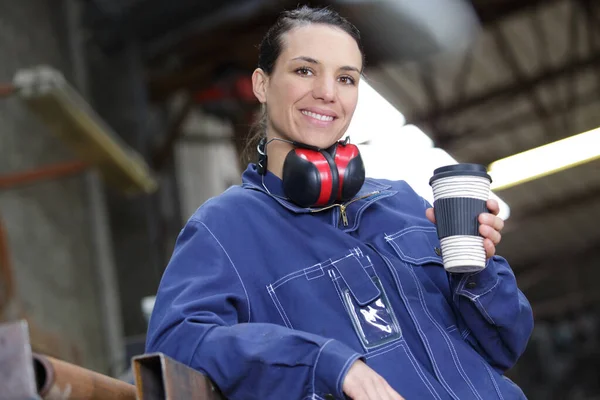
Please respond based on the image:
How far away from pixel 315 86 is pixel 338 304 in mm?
442

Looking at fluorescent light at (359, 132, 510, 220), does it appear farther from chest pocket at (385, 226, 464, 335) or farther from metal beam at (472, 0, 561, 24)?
chest pocket at (385, 226, 464, 335)

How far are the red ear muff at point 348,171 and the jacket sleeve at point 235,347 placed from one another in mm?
316

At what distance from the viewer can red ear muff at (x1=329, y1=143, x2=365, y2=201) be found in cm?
163

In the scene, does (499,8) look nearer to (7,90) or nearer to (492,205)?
(7,90)

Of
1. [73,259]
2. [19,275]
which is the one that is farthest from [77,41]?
[19,275]

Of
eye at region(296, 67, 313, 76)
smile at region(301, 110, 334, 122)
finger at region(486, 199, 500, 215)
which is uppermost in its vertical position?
eye at region(296, 67, 313, 76)

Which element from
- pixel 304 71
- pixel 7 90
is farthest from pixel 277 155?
pixel 7 90

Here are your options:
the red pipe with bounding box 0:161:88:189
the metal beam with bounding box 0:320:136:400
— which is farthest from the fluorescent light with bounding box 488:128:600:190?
the metal beam with bounding box 0:320:136:400

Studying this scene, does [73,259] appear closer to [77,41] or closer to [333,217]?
[77,41]

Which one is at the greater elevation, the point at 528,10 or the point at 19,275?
the point at 528,10

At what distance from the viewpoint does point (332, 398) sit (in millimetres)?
1286

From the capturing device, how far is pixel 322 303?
4.93 feet

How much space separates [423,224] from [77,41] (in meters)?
5.50

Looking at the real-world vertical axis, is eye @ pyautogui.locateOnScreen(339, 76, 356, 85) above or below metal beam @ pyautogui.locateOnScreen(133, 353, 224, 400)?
above
